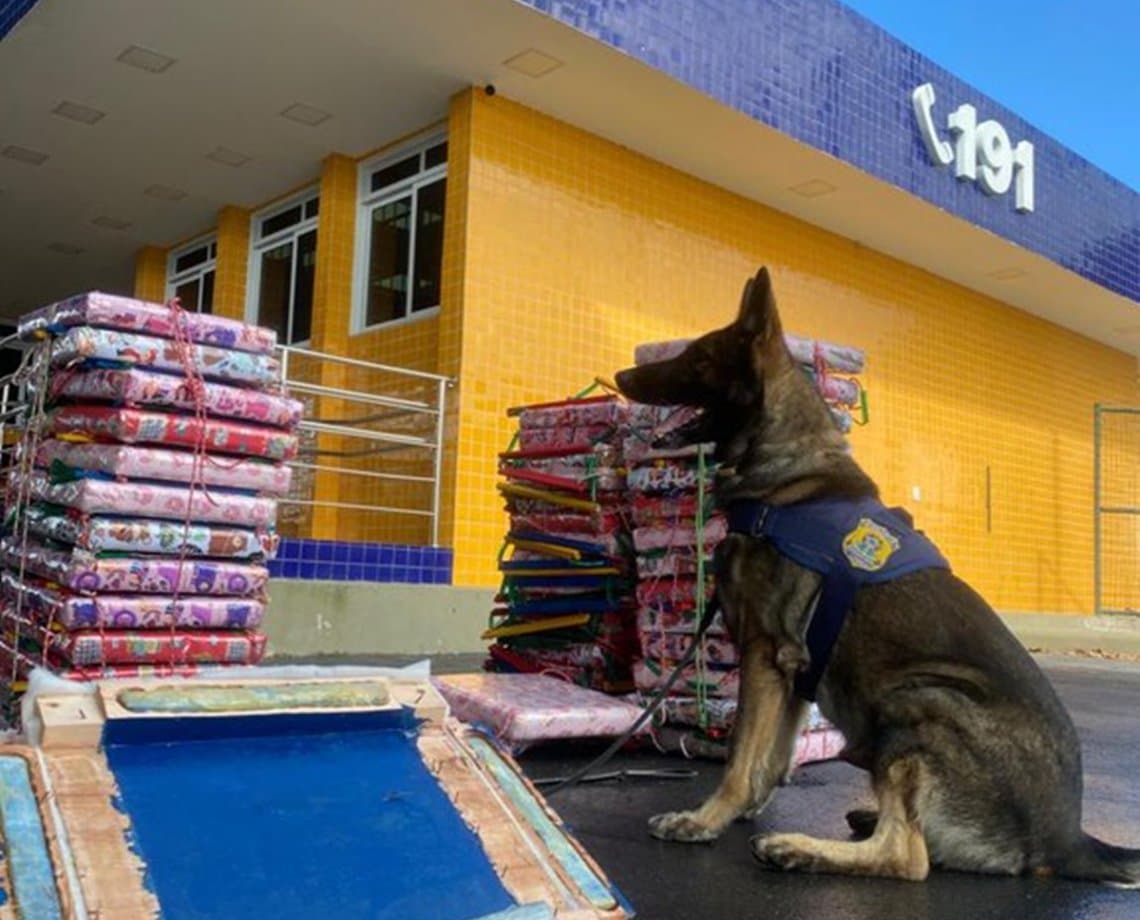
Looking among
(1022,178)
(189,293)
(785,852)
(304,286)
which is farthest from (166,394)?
(1022,178)

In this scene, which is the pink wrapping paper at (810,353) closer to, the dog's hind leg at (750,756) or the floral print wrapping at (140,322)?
the dog's hind leg at (750,756)

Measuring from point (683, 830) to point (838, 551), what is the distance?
91cm

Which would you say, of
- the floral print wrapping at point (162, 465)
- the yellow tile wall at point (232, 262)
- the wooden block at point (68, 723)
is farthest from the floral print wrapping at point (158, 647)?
the yellow tile wall at point (232, 262)

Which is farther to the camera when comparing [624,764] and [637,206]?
[637,206]

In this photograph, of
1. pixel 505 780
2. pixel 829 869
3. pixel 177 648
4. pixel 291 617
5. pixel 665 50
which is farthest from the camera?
pixel 665 50

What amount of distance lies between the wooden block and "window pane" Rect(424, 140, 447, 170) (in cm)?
914

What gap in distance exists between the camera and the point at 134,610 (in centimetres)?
446

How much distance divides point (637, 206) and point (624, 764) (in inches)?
311

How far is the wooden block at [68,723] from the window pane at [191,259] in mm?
13357

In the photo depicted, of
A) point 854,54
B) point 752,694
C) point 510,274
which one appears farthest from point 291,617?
point 854,54

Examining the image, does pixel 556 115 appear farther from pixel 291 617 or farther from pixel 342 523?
pixel 291 617

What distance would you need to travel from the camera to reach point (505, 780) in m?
2.25

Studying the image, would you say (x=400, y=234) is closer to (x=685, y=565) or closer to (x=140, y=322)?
(x=140, y=322)

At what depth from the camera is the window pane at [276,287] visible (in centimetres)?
1260
